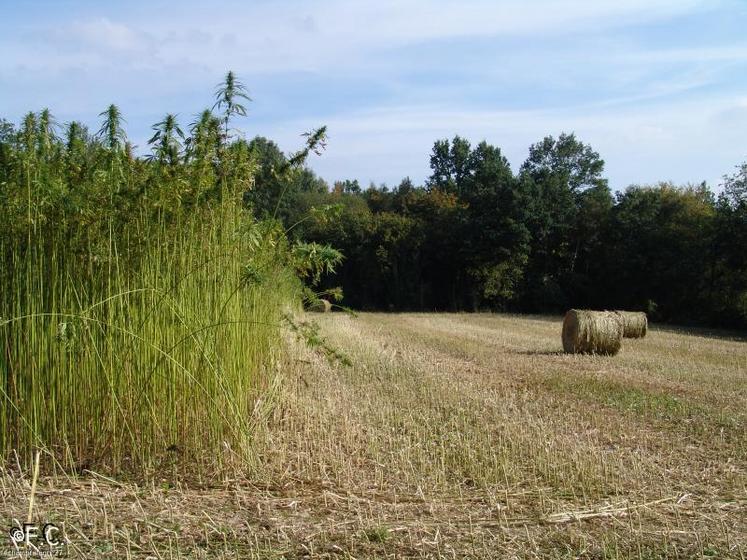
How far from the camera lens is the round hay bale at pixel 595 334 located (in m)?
14.9

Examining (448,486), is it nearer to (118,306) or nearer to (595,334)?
(118,306)

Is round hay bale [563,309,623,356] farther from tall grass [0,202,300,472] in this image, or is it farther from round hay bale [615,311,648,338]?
tall grass [0,202,300,472]

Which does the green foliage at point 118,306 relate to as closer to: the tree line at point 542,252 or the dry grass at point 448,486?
the dry grass at point 448,486

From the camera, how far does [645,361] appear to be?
14.0 metres

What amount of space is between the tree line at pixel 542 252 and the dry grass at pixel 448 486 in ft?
72.3

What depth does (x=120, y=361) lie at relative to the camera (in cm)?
564

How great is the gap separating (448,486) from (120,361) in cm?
260

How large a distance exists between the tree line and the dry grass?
22.1 meters

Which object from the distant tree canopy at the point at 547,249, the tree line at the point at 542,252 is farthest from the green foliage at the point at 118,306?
the tree line at the point at 542,252

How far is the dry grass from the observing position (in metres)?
4.25

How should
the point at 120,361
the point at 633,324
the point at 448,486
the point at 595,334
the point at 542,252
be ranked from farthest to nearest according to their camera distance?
Answer: the point at 542,252
the point at 633,324
the point at 595,334
the point at 120,361
the point at 448,486
